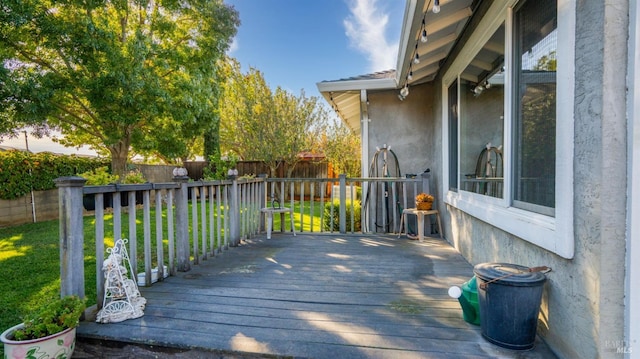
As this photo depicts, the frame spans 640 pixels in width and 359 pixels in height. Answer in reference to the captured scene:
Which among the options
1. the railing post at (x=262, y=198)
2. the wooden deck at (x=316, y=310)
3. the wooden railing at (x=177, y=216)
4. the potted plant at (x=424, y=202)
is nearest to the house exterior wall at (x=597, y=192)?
the wooden deck at (x=316, y=310)

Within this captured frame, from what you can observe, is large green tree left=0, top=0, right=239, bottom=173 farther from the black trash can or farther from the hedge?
the black trash can

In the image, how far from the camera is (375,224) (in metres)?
5.55

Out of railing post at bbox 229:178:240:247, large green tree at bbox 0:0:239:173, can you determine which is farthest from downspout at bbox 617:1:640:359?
large green tree at bbox 0:0:239:173

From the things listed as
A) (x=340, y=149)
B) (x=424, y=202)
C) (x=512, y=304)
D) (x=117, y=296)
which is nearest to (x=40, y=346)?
(x=117, y=296)

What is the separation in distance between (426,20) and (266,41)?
33.9ft

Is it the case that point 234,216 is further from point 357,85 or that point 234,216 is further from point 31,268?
point 357,85

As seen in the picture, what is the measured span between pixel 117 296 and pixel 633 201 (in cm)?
318

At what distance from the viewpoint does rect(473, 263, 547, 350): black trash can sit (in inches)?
66.9

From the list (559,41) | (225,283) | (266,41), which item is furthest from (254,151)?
(559,41)

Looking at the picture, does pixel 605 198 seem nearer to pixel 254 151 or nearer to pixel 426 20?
pixel 426 20

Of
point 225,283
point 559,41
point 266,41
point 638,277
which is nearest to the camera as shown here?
point 638,277

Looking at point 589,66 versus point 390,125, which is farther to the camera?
point 390,125

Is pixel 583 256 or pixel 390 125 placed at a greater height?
pixel 390 125

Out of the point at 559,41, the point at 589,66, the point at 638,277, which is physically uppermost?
the point at 559,41
